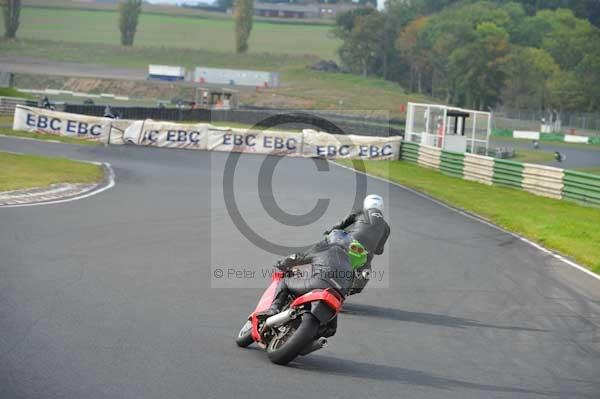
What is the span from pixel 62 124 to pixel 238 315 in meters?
32.1

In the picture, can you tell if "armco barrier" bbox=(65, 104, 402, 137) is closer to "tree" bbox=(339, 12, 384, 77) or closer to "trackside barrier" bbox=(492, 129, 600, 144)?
"trackside barrier" bbox=(492, 129, 600, 144)

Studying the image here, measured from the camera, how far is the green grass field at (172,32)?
135375 mm

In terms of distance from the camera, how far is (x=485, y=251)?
17.1 meters

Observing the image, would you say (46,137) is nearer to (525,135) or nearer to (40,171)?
(40,171)

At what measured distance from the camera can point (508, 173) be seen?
31484 mm

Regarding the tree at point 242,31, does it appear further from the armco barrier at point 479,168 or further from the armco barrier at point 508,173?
the armco barrier at point 508,173

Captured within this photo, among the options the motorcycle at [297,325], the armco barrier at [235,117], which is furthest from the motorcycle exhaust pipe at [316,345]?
the armco barrier at [235,117]

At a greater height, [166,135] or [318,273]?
[166,135]

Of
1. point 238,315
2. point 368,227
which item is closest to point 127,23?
point 238,315

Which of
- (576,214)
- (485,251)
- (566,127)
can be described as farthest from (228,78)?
(485,251)

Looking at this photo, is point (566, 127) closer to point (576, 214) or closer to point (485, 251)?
A: point (576, 214)

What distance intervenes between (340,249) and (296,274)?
1.53ft

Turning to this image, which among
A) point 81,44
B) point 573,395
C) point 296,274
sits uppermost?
point 81,44

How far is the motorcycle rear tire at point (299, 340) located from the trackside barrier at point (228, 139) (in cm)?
3164
